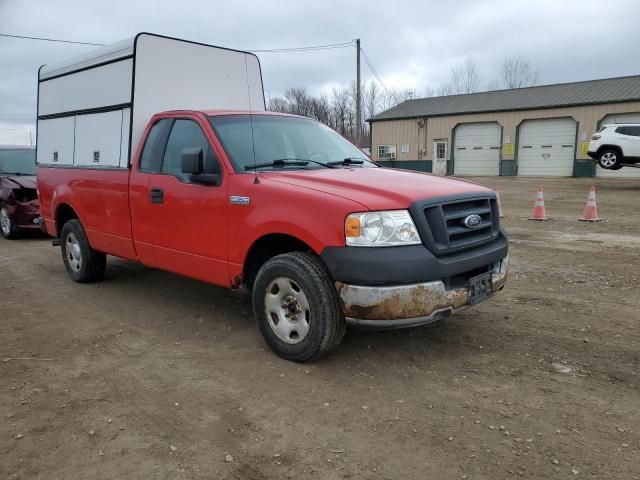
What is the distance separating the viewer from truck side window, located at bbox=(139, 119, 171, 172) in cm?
498

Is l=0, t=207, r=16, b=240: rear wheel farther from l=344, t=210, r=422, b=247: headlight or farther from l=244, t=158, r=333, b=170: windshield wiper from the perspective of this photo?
l=344, t=210, r=422, b=247: headlight

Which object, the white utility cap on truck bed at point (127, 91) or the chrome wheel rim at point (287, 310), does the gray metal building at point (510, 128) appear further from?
the chrome wheel rim at point (287, 310)

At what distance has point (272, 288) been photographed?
3.91 m

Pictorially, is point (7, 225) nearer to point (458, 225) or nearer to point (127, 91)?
point (127, 91)

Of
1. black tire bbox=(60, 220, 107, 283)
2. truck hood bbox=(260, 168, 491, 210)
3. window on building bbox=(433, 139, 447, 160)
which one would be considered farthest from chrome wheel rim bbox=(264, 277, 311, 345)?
window on building bbox=(433, 139, 447, 160)

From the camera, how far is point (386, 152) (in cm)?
3631

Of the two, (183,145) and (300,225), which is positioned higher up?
(183,145)

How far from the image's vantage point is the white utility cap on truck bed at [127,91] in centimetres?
548

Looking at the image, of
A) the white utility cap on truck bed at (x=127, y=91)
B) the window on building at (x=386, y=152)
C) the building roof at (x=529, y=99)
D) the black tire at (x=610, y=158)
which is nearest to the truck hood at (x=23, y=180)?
the white utility cap on truck bed at (x=127, y=91)

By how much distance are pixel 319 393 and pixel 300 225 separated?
1.13 m

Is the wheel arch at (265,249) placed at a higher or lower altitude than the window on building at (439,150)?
lower

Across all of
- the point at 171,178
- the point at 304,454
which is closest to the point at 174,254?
the point at 171,178

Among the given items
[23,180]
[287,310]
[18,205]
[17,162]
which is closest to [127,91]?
[287,310]

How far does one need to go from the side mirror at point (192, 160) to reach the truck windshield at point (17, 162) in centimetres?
784
